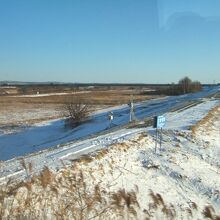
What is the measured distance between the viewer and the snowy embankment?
9010 mm

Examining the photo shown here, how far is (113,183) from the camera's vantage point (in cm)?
1138

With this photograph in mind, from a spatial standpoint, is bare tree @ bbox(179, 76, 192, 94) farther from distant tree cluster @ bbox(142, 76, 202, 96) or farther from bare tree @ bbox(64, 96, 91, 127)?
bare tree @ bbox(64, 96, 91, 127)

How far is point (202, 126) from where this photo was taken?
23.1 metres

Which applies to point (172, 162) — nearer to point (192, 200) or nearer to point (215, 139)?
point (192, 200)

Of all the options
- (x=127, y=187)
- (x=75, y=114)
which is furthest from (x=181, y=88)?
(x=127, y=187)

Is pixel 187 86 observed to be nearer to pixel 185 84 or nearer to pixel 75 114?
pixel 185 84

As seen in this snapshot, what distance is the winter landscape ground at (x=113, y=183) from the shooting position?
29.7ft

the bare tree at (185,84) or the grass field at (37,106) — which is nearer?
the grass field at (37,106)

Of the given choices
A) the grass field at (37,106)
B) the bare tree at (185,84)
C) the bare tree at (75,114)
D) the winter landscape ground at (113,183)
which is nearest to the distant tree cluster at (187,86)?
the bare tree at (185,84)

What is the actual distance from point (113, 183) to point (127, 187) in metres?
0.39

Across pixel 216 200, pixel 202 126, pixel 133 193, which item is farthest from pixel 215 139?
pixel 133 193

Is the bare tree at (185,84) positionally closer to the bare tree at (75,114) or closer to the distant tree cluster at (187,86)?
the distant tree cluster at (187,86)

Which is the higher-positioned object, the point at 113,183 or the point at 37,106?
the point at 113,183

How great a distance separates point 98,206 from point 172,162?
18.7 feet
